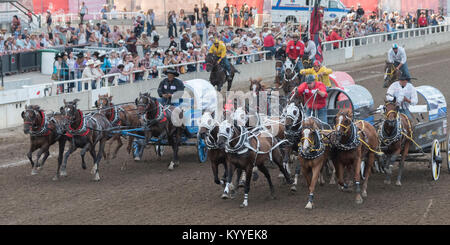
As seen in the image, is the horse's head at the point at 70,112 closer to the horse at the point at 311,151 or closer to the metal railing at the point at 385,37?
the horse at the point at 311,151

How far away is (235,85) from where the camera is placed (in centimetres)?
2588

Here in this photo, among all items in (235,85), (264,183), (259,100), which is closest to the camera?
(264,183)

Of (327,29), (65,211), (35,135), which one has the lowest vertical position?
(65,211)

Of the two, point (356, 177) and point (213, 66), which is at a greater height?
point (213, 66)

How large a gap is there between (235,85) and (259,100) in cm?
1101

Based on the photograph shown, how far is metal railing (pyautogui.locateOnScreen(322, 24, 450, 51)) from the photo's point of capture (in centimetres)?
3080

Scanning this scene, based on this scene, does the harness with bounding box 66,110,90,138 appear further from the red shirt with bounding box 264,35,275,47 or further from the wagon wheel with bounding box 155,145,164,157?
the red shirt with bounding box 264,35,275,47

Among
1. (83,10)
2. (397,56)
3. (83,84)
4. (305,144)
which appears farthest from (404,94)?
(83,10)

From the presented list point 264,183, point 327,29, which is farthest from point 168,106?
point 327,29

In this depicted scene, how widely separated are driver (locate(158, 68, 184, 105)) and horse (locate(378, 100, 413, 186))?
4812mm

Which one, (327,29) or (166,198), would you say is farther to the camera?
(327,29)

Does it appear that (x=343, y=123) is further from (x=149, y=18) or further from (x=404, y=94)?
(x=149, y=18)

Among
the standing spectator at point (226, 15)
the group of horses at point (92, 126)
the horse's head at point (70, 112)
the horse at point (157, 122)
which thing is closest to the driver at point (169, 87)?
the group of horses at point (92, 126)

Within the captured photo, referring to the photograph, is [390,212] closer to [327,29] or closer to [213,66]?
[213,66]
